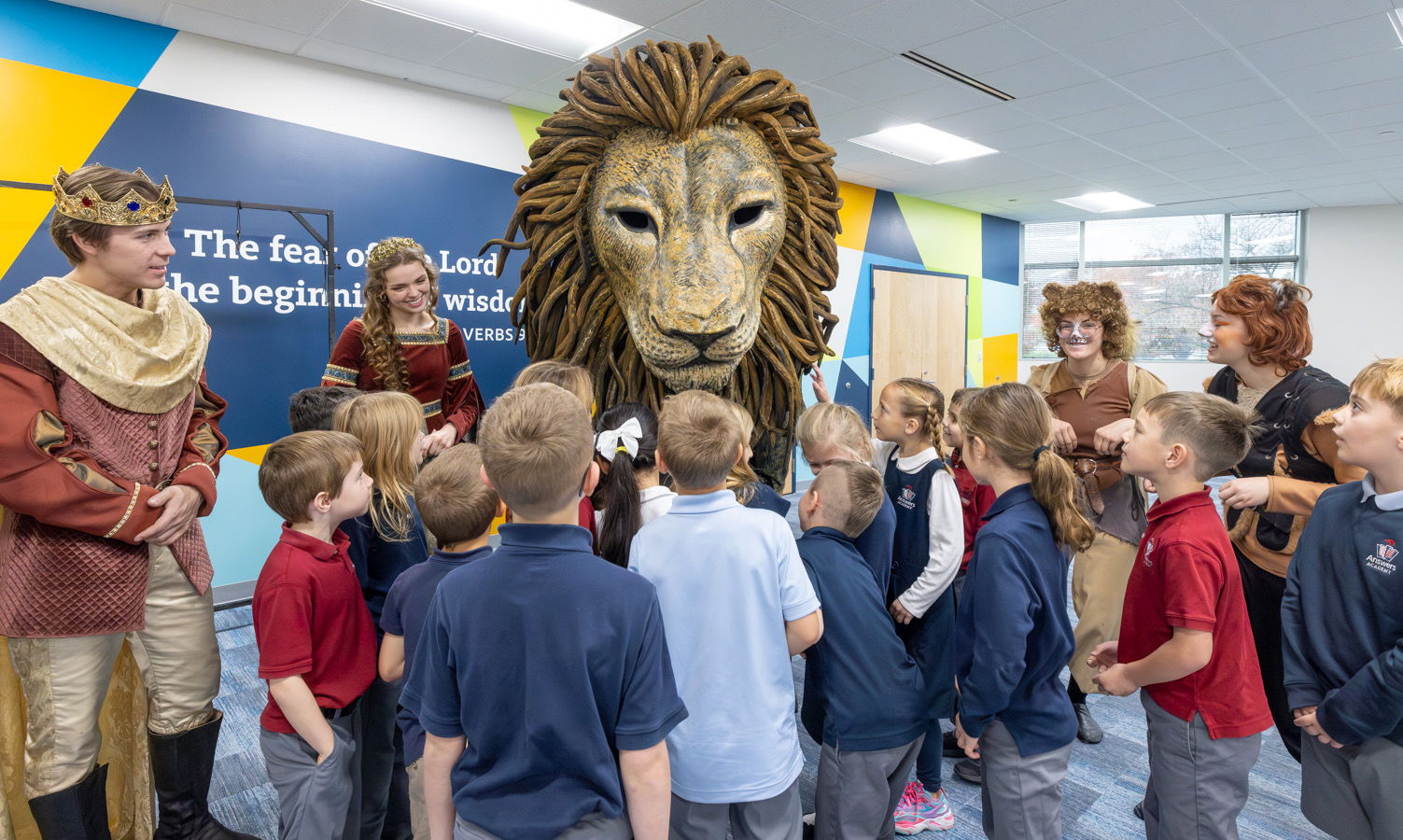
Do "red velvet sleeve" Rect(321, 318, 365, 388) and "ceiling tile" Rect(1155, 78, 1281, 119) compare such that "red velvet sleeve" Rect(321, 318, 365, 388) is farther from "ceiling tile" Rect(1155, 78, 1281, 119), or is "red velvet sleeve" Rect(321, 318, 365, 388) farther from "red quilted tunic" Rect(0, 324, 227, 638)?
"ceiling tile" Rect(1155, 78, 1281, 119)

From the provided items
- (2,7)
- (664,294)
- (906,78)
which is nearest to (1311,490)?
(664,294)

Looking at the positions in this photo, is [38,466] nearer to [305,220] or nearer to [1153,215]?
[305,220]

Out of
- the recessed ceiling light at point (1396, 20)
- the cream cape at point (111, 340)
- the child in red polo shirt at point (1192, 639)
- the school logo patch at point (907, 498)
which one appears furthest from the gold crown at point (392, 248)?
the recessed ceiling light at point (1396, 20)

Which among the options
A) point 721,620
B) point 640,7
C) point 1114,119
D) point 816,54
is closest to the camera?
point 721,620

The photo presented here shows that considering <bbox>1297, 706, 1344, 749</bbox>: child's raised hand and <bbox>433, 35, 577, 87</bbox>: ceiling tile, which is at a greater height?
<bbox>433, 35, 577, 87</bbox>: ceiling tile

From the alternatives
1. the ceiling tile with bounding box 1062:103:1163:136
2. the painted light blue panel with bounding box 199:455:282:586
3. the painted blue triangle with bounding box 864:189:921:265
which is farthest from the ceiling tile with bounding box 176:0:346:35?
the painted blue triangle with bounding box 864:189:921:265

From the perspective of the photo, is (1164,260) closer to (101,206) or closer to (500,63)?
(500,63)

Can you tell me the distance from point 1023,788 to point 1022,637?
330 millimetres

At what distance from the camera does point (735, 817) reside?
4.63ft

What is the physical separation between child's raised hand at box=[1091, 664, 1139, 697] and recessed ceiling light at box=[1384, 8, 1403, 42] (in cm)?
415

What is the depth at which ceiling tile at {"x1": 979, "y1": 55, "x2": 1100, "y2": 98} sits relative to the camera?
4293 millimetres

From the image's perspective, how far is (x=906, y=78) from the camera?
4559 millimetres

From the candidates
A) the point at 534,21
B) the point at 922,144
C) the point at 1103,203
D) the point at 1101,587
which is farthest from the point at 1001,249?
the point at 1101,587

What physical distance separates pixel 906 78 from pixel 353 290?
3.54 metres
